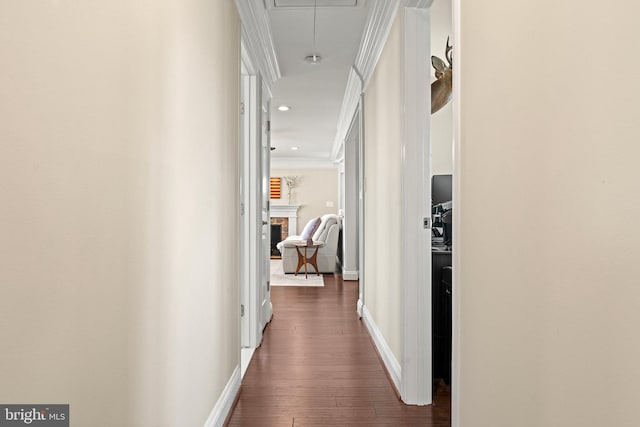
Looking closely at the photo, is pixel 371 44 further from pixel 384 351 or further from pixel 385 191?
pixel 384 351

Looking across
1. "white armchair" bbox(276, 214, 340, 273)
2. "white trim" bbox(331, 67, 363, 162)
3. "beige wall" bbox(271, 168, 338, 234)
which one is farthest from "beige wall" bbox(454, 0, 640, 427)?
"beige wall" bbox(271, 168, 338, 234)

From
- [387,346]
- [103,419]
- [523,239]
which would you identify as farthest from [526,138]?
[387,346]

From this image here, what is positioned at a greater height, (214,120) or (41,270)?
(214,120)

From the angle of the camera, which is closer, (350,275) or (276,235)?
(350,275)

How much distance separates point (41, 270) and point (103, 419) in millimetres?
391

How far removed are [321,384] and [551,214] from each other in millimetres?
1946

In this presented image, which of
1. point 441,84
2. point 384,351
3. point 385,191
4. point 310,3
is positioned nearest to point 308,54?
point 310,3

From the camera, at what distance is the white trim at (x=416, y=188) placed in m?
2.17

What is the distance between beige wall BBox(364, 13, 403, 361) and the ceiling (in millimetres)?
389

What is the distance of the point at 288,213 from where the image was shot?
10.4 metres

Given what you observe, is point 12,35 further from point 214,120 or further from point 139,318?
point 214,120

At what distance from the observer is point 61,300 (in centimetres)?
73

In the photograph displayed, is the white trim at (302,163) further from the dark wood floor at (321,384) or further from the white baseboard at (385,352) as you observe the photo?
the white baseboard at (385,352)

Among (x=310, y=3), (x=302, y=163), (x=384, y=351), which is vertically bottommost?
(x=384, y=351)
